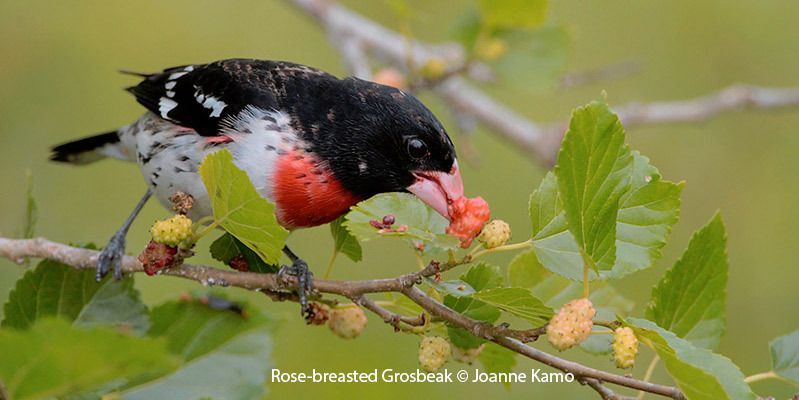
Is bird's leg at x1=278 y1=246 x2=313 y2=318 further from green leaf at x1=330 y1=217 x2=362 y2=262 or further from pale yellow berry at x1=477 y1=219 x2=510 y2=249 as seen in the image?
pale yellow berry at x1=477 y1=219 x2=510 y2=249

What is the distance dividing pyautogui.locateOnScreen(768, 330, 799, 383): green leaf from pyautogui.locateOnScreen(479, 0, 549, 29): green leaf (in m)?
2.49

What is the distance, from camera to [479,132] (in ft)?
28.0

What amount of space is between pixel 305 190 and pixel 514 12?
1.96m

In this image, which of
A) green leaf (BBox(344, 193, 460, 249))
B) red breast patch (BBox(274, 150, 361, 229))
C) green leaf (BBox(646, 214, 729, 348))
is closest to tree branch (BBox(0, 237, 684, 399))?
green leaf (BBox(344, 193, 460, 249))

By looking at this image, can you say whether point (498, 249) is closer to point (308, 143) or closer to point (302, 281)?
point (302, 281)

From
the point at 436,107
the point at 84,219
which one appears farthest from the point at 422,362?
the point at 436,107

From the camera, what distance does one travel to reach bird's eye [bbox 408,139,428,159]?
11.0 feet

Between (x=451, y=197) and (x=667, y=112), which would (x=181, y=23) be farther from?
(x=451, y=197)

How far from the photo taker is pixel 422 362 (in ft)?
8.42

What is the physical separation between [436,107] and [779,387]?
3.78 m

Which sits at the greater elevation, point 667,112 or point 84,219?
point 667,112

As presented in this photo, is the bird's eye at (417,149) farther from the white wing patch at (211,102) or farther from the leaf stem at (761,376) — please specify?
the leaf stem at (761,376)

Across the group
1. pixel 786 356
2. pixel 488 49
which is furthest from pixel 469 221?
pixel 488 49

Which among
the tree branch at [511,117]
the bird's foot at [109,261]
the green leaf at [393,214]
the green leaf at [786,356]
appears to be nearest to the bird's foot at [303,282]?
the green leaf at [393,214]
